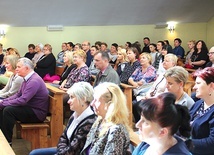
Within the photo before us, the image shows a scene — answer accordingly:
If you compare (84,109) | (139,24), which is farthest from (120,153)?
(139,24)

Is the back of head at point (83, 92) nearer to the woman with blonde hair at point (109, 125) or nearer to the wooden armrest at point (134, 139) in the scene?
the woman with blonde hair at point (109, 125)

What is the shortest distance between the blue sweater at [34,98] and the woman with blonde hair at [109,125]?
1.58m

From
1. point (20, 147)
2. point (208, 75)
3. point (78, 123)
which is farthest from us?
point (20, 147)

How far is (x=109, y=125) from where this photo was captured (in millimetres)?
2105

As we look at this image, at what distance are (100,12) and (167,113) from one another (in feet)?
25.8

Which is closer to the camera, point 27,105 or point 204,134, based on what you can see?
point 204,134

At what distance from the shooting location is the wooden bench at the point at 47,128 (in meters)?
3.66

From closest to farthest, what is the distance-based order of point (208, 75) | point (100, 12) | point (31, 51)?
point (208, 75)
point (31, 51)
point (100, 12)

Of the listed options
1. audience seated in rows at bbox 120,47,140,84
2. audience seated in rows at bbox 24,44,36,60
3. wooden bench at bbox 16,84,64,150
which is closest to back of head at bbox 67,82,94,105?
wooden bench at bbox 16,84,64,150

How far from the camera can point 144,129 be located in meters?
1.58

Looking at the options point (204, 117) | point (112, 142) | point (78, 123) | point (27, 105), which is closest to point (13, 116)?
point (27, 105)

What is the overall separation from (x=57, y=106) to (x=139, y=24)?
6910 millimetres

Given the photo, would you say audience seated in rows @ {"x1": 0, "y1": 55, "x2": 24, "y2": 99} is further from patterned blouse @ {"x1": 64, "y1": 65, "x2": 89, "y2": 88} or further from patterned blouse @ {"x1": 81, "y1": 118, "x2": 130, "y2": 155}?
patterned blouse @ {"x1": 81, "y1": 118, "x2": 130, "y2": 155}

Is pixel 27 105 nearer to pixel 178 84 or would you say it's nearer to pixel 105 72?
pixel 105 72
